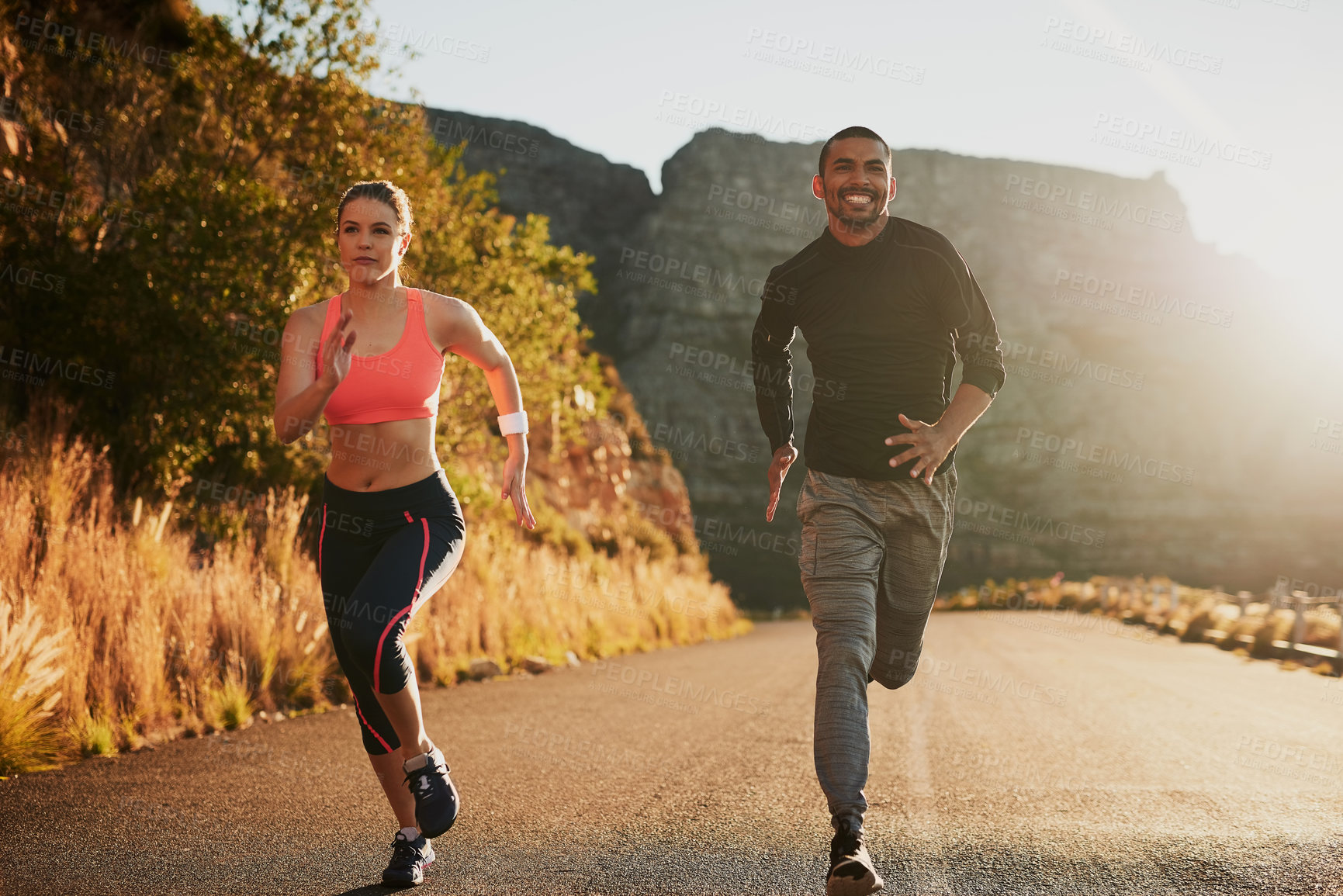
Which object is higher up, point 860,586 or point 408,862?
point 860,586

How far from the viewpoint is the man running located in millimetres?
3695

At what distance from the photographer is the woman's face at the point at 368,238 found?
3.56 metres

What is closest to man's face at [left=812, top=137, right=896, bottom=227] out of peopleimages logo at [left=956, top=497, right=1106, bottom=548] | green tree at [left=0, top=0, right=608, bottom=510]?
green tree at [left=0, top=0, right=608, bottom=510]

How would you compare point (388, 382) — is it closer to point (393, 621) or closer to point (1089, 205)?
point (393, 621)

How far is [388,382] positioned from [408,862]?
A: 1.64m

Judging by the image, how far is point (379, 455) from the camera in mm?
3555

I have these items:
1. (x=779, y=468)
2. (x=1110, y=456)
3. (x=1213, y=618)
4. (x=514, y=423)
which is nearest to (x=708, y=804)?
(x=779, y=468)

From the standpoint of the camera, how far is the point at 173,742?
604 centimetres

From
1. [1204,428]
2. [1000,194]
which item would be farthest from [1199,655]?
[1000,194]

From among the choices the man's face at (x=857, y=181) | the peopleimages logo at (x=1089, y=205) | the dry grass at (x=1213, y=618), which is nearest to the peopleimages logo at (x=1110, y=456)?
the peopleimages logo at (x=1089, y=205)

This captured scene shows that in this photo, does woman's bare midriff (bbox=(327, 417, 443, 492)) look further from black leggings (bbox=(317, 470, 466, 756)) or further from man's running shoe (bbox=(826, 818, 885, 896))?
man's running shoe (bbox=(826, 818, 885, 896))

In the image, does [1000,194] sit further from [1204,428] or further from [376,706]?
[376,706]

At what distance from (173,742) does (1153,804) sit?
542cm

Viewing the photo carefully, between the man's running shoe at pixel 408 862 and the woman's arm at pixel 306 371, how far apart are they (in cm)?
142
